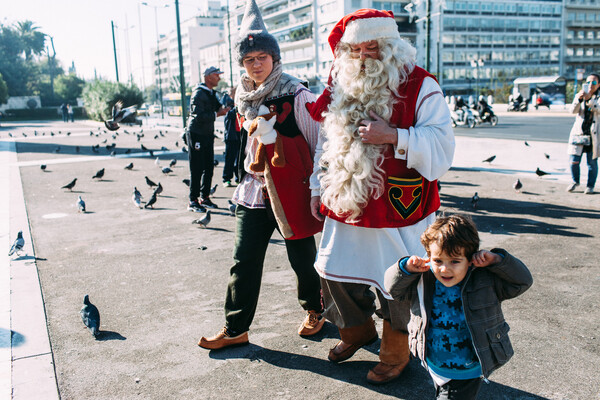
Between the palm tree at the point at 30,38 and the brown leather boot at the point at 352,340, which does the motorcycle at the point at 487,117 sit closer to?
the brown leather boot at the point at 352,340

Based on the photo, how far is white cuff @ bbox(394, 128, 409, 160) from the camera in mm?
2613

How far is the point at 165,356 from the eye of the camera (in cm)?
350

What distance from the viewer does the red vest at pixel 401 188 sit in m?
2.71

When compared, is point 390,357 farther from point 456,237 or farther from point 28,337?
point 28,337

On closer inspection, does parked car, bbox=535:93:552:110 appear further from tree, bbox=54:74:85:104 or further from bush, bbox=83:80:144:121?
tree, bbox=54:74:85:104

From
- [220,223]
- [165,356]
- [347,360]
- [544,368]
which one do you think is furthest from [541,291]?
[220,223]

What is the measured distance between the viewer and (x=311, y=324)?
12.4 ft

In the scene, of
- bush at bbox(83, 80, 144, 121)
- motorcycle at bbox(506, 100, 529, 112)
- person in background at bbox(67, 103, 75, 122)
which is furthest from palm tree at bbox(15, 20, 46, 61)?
motorcycle at bbox(506, 100, 529, 112)

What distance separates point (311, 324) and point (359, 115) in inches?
67.6

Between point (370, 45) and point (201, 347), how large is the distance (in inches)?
90.6

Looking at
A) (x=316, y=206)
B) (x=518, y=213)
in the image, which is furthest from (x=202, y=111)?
(x=316, y=206)

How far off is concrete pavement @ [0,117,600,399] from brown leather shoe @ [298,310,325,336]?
0.21 feet

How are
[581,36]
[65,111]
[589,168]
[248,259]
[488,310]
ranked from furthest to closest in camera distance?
1. [581,36]
2. [65,111]
3. [589,168]
4. [248,259]
5. [488,310]

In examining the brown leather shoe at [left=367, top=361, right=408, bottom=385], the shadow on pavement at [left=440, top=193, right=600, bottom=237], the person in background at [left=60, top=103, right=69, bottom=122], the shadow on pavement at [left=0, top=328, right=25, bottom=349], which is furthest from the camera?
the person in background at [left=60, top=103, right=69, bottom=122]
